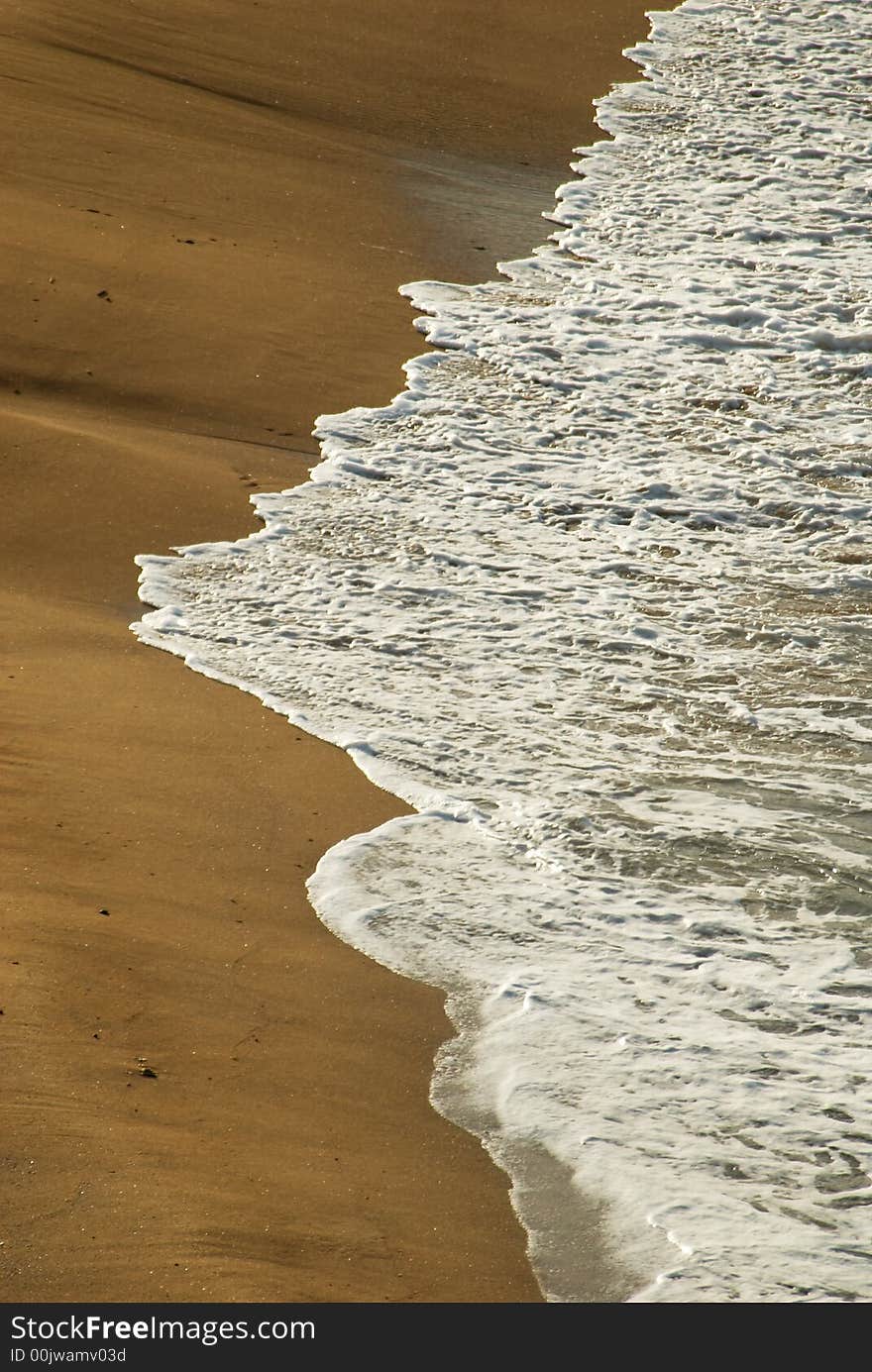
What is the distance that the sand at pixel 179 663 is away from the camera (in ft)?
11.3

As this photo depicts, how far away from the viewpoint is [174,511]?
23.7 feet

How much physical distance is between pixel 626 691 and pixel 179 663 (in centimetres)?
180

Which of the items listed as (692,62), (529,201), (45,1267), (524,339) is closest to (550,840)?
(45,1267)

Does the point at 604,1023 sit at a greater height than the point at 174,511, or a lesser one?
lesser

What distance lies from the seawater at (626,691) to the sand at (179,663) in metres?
0.22

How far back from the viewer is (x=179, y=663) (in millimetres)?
6105

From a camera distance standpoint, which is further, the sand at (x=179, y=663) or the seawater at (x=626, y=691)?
the seawater at (x=626, y=691)

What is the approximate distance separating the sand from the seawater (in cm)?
22

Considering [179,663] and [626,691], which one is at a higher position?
[626,691]

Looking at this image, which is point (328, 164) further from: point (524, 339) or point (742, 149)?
point (742, 149)

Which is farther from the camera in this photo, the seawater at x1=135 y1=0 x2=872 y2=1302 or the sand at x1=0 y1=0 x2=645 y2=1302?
the seawater at x1=135 y1=0 x2=872 y2=1302

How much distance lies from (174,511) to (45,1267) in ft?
15.2

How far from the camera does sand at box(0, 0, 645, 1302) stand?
3.44 m
